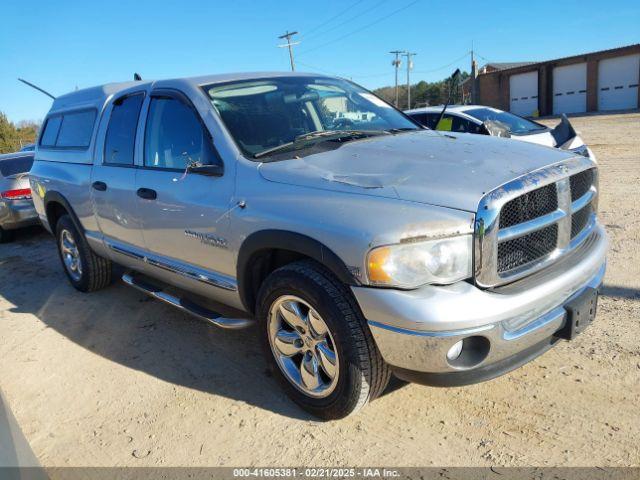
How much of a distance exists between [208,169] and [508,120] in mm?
7044

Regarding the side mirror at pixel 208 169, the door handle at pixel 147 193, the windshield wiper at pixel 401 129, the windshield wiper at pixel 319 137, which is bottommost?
the door handle at pixel 147 193

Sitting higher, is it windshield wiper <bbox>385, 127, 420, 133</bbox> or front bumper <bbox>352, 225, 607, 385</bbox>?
windshield wiper <bbox>385, 127, 420, 133</bbox>

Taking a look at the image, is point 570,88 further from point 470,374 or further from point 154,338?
point 470,374

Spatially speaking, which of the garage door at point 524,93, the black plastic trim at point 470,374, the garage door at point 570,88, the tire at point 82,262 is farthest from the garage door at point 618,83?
the black plastic trim at point 470,374

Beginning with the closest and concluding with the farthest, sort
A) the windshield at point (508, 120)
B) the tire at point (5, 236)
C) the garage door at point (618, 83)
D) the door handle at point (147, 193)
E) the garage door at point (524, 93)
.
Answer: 1. the door handle at point (147, 193)
2. the windshield at point (508, 120)
3. the tire at point (5, 236)
4. the garage door at point (618, 83)
5. the garage door at point (524, 93)

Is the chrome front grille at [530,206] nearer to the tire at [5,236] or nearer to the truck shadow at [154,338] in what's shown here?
the truck shadow at [154,338]

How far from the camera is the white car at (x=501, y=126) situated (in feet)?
23.8

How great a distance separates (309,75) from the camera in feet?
13.6

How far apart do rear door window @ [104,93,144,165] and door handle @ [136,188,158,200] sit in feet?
1.19

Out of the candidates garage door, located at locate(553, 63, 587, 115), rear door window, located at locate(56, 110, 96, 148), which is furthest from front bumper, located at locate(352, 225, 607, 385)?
garage door, located at locate(553, 63, 587, 115)

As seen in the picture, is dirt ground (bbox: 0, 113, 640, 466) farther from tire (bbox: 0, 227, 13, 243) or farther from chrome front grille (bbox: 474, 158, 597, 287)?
tire (bbox: 0, 227, 13, 243)

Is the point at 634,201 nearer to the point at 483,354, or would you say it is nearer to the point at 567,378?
the point at 567,378

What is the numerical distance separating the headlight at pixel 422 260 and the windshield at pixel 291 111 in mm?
1230

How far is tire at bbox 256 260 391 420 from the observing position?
2490 mm
